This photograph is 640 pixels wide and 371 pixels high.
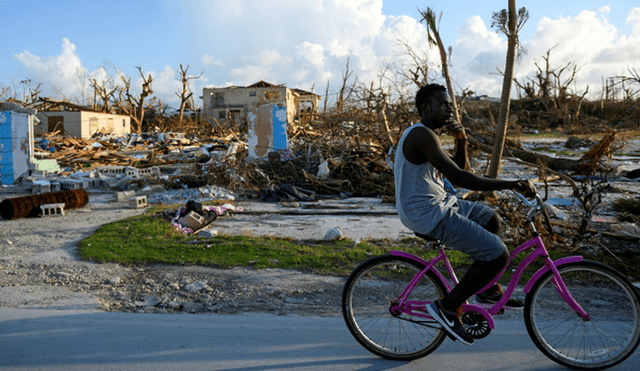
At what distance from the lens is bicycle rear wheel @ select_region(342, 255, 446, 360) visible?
11.3ft

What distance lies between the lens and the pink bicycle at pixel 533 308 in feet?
10.5

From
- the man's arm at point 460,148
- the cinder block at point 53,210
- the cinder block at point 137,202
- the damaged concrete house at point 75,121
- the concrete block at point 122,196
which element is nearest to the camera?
the man's arm at point 460,148

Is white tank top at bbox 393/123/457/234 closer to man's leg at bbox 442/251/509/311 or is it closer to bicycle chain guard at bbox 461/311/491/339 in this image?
man's leg at bbox 442/251/509/311

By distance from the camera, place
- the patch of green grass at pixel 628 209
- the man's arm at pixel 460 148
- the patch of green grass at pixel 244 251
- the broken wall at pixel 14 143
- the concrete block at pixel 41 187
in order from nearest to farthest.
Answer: the man's arm at pixel 460 148, the patch of green grass at pixel 244 251, the patch of green grass at pixel 628 209, the concrete block at pixel 41 187, the broken wall at pixel 14 143

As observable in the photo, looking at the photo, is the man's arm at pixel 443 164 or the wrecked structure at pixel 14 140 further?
the wrecked structure at pixel 14 140

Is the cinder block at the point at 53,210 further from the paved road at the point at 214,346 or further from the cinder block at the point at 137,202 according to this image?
the paved road at the point at 214,346

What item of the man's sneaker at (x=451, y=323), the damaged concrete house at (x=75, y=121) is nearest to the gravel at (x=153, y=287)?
the man's sneaker at (x=451, y=323)

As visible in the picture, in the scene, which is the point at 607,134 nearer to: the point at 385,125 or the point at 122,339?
the point at 385,125

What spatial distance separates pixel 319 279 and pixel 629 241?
15.4 feet

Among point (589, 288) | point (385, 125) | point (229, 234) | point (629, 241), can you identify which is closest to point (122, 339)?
point (589, 288)

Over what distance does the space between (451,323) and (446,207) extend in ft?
2.49

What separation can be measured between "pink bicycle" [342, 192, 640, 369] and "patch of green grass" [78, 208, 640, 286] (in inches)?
80.6

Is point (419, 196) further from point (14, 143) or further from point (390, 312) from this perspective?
point (14, 143)

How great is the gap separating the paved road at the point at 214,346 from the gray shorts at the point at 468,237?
80 cm
